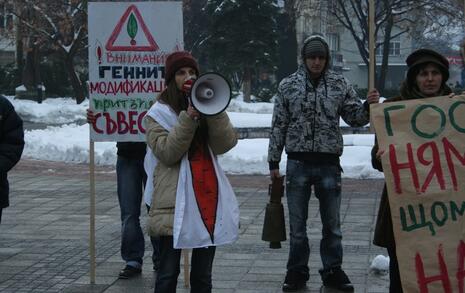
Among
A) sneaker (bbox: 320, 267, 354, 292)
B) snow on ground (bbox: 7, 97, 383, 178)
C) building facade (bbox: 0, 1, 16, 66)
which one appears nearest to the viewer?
sneaker (bbox: 320, 267, 354, 292)

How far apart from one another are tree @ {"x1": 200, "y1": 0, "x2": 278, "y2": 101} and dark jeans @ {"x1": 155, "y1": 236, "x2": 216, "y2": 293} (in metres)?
39.4

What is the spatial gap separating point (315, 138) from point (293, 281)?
1.15 meters

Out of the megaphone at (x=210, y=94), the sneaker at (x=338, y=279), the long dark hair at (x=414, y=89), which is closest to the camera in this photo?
the megaphone at (x=210, y=94)

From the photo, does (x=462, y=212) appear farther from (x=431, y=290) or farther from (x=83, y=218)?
(x=83, y=218)

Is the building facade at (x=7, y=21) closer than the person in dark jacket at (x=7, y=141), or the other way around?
the person in dark jacket at (x=7, y=141)

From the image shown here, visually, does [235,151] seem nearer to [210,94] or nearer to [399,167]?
[210,94]

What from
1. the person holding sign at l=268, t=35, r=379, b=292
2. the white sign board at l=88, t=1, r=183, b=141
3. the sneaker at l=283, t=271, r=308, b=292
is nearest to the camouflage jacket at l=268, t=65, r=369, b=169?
the person holding sign at l=268, t=35, r=379, b=292

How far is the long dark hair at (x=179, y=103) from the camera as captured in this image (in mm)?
4809

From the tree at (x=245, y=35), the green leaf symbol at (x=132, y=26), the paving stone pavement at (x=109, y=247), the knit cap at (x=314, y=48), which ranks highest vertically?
the tree at (x=245, y=35)

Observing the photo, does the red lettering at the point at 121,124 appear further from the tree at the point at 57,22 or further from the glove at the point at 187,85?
the tree at the point at 57,22

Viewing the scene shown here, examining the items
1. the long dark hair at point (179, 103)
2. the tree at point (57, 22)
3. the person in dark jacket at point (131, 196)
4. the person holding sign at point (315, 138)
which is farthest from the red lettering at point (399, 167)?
the tree at point (57, 22)

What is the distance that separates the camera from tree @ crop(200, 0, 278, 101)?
144 ft

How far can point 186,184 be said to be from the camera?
4.71 meters

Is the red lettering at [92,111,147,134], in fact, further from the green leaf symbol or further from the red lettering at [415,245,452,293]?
the red lettering at [415,245,452,293]
